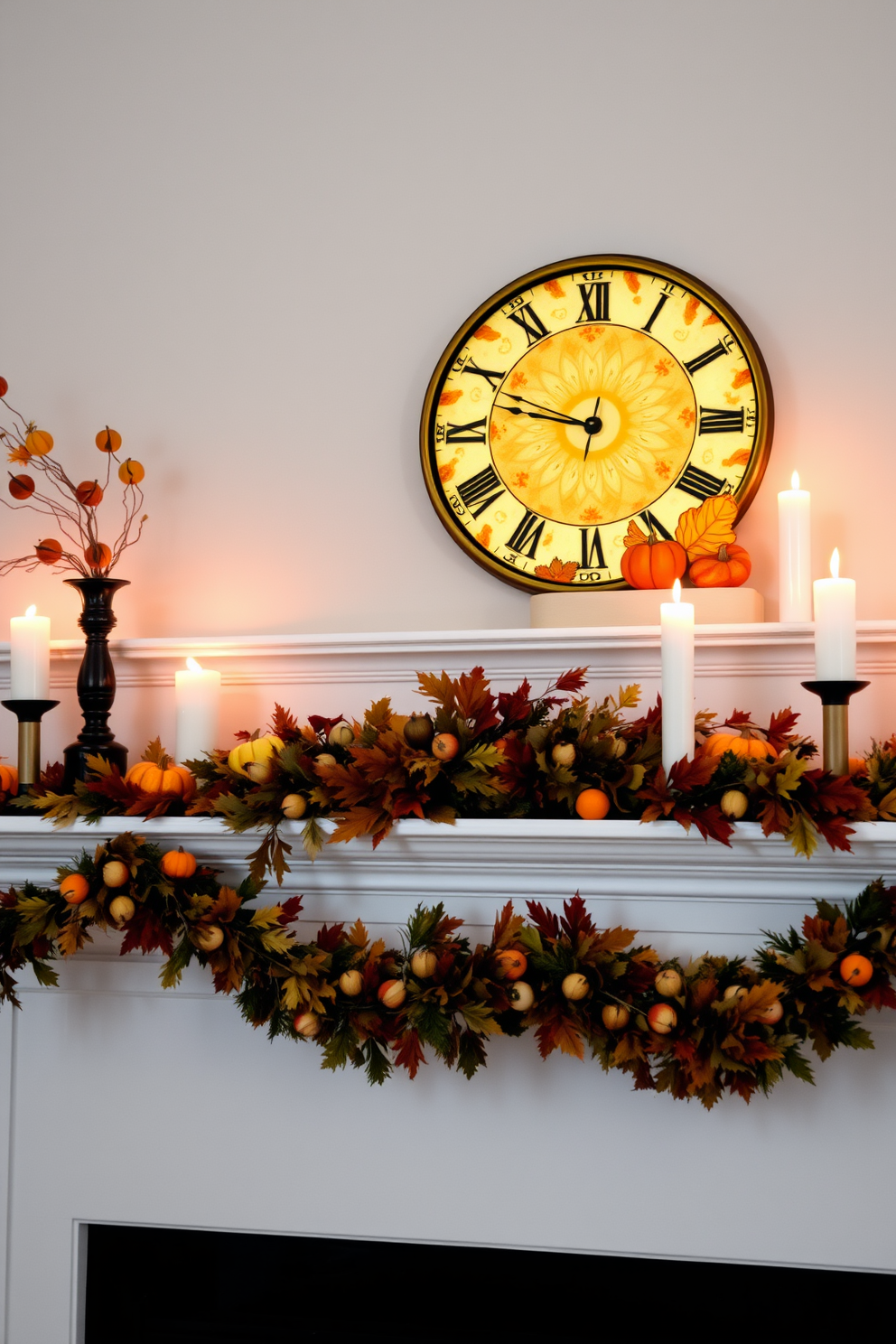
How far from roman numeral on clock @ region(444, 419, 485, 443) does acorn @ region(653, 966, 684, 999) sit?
0.71 m

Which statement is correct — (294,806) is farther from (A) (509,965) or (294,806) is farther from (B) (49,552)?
(B) (49,552)

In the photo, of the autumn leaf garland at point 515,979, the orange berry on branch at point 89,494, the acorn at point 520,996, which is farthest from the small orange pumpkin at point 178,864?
the orange berry on branch at point 89,494

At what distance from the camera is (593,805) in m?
1.08

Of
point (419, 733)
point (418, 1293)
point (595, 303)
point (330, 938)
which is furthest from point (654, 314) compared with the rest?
point (418, 1293)

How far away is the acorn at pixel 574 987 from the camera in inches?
41.9

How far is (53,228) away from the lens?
1523 mm

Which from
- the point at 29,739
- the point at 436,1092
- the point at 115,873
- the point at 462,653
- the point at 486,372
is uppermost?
the point at 486,372

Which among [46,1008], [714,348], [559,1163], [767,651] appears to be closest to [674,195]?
[714,348]

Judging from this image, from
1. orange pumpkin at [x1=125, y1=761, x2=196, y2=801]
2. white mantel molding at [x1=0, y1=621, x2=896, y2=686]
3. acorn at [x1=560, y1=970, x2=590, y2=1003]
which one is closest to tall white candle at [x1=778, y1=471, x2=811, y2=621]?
white mantel molding at [x1=0, y1=621, x2=896, y2=686]

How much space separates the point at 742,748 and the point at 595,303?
2.08ft

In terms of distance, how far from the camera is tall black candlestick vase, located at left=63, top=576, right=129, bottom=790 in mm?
1281

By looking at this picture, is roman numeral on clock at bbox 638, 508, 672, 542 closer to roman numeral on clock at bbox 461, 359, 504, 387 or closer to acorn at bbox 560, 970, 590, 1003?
roman numeral on clock at bbox 461, 359, 504, 387

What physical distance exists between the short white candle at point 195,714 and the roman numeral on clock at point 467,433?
440mm

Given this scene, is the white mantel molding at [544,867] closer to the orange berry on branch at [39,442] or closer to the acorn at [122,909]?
the acorn at [122,909]
